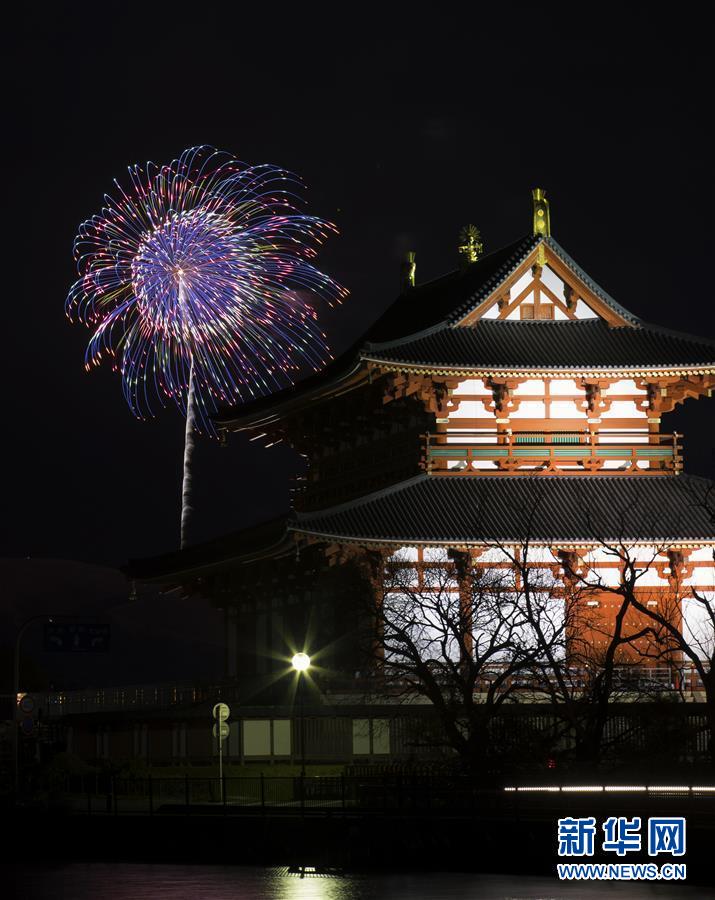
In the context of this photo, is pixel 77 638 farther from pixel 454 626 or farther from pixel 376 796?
pixel 376 796

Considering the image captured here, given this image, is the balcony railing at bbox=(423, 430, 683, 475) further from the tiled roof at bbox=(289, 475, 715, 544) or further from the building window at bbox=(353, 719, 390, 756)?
the building window at bbox=(353, 719, 390, 756)

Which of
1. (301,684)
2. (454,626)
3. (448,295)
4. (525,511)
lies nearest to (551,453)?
(525,511)

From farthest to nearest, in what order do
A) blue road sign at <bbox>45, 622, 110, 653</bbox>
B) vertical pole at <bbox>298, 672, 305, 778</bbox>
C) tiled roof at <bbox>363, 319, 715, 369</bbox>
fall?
blue road sign at <bbox>45, 622, 110, 653</bbox> → tiled roof at <bbox>363, 319, 715, 369</bbox> → vertical pole at <bbox>298, 672, 305, 778</bbox>

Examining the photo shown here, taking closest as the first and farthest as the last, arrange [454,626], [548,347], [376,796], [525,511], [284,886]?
[284,886], [376,796], [454,626], [525,511], [548,347]

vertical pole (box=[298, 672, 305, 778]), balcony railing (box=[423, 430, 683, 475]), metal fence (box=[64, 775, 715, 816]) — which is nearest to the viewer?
metal fence (box=[64, 775, 715, 816])

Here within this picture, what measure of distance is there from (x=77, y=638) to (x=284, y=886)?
29.5m

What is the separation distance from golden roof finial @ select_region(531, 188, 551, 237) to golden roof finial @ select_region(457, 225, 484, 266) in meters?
4.94

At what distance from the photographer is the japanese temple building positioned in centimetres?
5638

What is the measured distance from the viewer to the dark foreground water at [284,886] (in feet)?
110

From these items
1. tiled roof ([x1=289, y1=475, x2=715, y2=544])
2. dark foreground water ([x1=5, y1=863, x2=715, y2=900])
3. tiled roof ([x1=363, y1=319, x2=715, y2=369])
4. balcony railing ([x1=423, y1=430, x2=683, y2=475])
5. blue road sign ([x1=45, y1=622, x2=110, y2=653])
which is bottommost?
dark foreground water ([x1=5, y1=863, x2=715, y2=900])

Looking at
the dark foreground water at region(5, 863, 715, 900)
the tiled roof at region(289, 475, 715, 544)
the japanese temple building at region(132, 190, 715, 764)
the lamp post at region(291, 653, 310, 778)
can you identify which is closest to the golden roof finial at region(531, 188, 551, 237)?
the japanese temple building at region(132, 190, 715, 764)

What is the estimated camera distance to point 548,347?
59.8m

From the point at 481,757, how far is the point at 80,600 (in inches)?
5541

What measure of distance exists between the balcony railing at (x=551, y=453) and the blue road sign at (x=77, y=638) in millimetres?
14450
